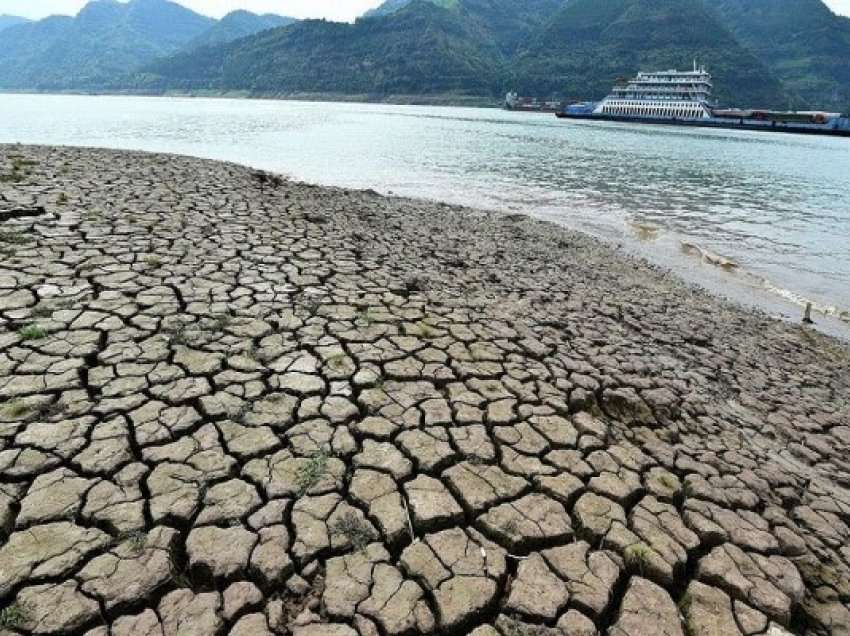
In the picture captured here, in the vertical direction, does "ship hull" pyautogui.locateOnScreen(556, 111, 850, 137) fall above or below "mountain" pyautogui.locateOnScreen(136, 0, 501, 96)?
below

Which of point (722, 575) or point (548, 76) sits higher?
point (548, 76)

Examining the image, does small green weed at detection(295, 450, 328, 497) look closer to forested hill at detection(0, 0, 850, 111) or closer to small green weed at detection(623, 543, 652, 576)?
small green weed at detection(623, 543, 652, 576)

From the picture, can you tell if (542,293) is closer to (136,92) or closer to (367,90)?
(367,90)

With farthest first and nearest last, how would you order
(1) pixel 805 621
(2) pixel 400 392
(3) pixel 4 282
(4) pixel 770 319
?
(4) pixel 770 319, (3) pixel 4 282, (2) pixel 400 392, (1) pixel 805 621

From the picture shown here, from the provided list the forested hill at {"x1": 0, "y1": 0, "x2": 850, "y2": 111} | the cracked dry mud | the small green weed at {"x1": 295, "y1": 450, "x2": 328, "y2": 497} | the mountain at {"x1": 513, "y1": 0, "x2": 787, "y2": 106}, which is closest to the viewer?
the cracked dry mud

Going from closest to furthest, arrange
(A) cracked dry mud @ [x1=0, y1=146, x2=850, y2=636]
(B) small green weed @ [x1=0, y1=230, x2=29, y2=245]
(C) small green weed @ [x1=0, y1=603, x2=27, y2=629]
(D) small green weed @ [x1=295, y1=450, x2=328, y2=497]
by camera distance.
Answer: (C) small green weed @ [x1=0, y1=603, x2=27, y2=629]
(A) cracked dry mud @ [x1=0, y1=146, x2=850, y2=636]
(D) small green weed @ [x1=295, y1=450, x2=328, y2=497]
(B) small green weed @ [x1=0, y1=230, x2=29, y2=245]

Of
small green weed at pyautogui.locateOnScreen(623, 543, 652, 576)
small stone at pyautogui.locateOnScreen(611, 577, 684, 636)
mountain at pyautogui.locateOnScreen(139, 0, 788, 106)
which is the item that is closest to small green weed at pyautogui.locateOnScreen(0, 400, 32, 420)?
small stone at pyautogui.locateOnScreen(611, 577, 684, 636)

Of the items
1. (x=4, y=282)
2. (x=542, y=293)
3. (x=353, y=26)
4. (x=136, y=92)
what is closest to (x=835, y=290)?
(x=542, y=293)

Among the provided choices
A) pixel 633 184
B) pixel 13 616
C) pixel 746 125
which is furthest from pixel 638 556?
pixel 746 125
